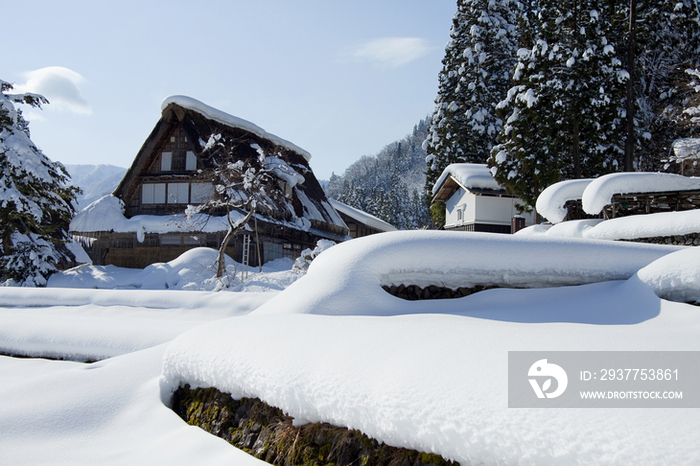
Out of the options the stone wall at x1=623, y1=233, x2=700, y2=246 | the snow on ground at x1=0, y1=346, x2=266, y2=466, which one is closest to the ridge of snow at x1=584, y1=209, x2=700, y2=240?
the stone wall at x1=623, y1=233, x2=700, y2=246

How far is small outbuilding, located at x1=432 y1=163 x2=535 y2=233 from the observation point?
22609 mm

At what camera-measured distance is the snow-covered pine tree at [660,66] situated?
67.1 ft

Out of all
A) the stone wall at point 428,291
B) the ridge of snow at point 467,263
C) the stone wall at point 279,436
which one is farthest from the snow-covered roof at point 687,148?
the stone wall at point 279,436

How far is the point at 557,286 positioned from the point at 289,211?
16.9 metres

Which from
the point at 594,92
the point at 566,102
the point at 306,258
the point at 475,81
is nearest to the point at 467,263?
the point at 306,258

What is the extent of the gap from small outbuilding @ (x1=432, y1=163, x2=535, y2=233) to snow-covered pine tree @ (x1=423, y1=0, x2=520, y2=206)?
3.69 m

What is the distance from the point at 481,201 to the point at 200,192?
45.4 ft

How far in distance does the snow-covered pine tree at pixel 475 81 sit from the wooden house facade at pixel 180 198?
1164 centimetres

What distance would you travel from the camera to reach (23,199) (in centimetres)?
1675

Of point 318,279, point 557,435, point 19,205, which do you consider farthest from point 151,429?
point 19,205

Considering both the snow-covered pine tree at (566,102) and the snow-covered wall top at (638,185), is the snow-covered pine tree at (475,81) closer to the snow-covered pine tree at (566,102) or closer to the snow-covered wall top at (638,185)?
the snow-covered pine tree at (566,102)

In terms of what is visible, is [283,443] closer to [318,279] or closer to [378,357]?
[378,357]

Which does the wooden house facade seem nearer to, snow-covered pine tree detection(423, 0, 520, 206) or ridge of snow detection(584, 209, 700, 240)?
snow-covered pine tree detection(423, 0, 520, 206)

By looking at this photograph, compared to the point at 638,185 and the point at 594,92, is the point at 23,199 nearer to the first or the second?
the point at 638,185
